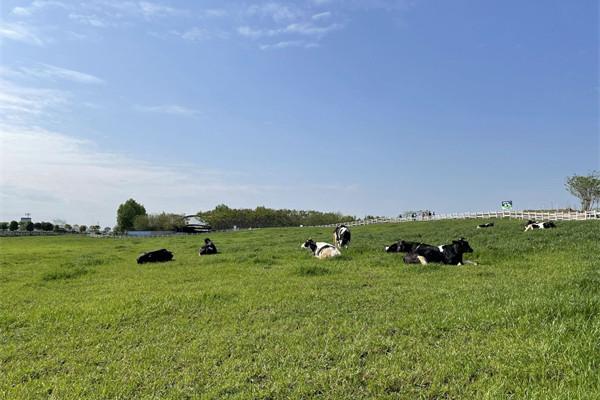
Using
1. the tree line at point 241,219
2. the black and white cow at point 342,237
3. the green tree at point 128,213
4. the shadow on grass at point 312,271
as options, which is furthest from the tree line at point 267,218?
the shadow on grass at point 312,271

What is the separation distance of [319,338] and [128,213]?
10836cm

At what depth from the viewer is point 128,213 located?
4195 inches

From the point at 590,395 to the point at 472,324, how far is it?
2.40m

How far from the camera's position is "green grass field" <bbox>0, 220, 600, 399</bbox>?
4.73 meters

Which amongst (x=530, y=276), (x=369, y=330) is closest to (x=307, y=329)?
(x=369, y=330)

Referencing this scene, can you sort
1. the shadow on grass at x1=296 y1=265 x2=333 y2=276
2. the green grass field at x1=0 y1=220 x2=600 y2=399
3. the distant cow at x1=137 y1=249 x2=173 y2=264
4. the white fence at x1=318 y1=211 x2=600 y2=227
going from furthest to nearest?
the white fence at x1=318 y1=211 x2=600 y2=227
the distant cow at x1=137 y1=249 x2=173 y2=264
the shadow on grass at x1=296 y1=265 x2=333 y2=276
the green grass field at x1=0 y1=220 x2=600 y2=399

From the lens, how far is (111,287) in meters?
12.3

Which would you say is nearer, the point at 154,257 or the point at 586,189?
the point at 154,257

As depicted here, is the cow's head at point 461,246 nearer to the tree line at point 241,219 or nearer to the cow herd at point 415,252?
the cow herd at point 415,252

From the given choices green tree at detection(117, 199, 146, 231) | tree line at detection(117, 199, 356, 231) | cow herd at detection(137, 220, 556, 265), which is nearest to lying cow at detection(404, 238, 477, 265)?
cow herd at detection(137, 220, 556, 265)

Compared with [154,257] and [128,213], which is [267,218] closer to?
[128,213]

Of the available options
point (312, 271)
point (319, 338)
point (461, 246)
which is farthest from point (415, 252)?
point (319, 338)

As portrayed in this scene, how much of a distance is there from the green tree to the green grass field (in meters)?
99.7

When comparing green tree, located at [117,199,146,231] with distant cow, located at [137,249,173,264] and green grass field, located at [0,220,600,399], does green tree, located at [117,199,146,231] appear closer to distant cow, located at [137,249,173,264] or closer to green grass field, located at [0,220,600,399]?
distant cow, located at [137,249,173,264]
